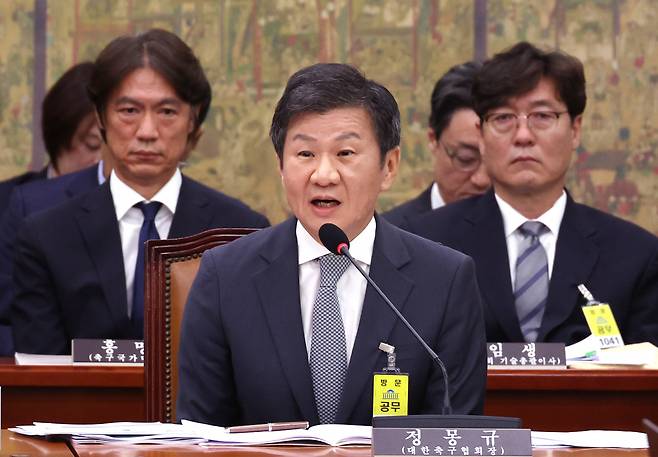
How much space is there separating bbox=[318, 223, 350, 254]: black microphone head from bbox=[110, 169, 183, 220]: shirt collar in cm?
166

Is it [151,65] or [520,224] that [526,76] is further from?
[151,65]

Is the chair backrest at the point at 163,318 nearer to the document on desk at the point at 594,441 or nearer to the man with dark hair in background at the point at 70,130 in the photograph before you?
the document on desk at the point at 594,441

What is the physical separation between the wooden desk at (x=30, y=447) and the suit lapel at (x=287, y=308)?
0.58 metres

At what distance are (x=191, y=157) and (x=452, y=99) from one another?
57.5 inches

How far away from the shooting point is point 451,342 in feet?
10.1

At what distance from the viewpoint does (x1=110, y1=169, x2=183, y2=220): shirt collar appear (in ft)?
14.5

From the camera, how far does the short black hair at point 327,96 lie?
10.2ft

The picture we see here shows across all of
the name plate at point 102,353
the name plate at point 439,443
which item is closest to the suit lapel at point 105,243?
the name plate at point 102,353

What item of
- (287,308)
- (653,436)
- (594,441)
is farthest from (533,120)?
(653,436)

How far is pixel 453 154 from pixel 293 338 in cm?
242

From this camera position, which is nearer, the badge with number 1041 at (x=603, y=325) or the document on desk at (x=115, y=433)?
the document on desk at (x=115, y=433)

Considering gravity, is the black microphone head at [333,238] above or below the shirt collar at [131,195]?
below

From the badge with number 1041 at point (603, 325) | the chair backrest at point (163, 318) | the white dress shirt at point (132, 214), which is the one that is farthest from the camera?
the white dress shirt at point (132, 214)

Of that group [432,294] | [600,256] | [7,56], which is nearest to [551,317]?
[600,256]
